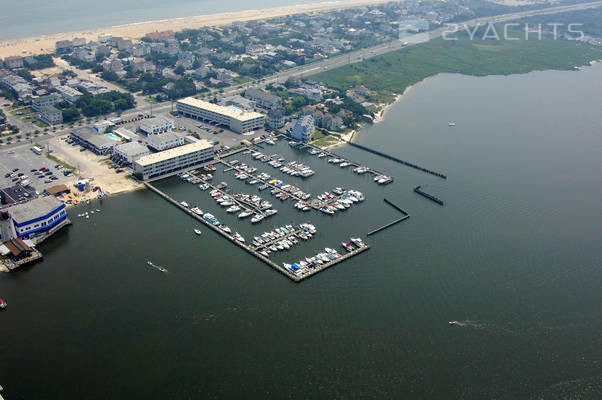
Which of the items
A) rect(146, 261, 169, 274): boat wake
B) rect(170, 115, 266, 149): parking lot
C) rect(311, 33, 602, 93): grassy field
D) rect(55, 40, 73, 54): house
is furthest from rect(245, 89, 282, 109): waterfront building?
rect(55, 40, 73, 54): house

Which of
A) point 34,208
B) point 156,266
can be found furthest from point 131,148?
point 156,266

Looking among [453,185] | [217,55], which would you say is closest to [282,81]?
[217,55]

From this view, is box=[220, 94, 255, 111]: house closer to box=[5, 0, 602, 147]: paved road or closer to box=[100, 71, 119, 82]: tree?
box=[5, 0, 602, 147]: paved road

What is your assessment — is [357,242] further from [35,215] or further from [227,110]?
[227,110]

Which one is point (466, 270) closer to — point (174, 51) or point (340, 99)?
point (340, 99)

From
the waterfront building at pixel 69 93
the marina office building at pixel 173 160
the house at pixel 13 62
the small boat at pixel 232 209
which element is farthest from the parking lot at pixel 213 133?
the house at pixel 13 62

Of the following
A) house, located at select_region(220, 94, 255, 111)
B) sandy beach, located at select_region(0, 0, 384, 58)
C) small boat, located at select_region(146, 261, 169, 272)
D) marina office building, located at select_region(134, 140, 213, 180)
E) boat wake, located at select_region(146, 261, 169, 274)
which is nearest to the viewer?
boat wake, located at select_region(146, 261, 169, 274)
